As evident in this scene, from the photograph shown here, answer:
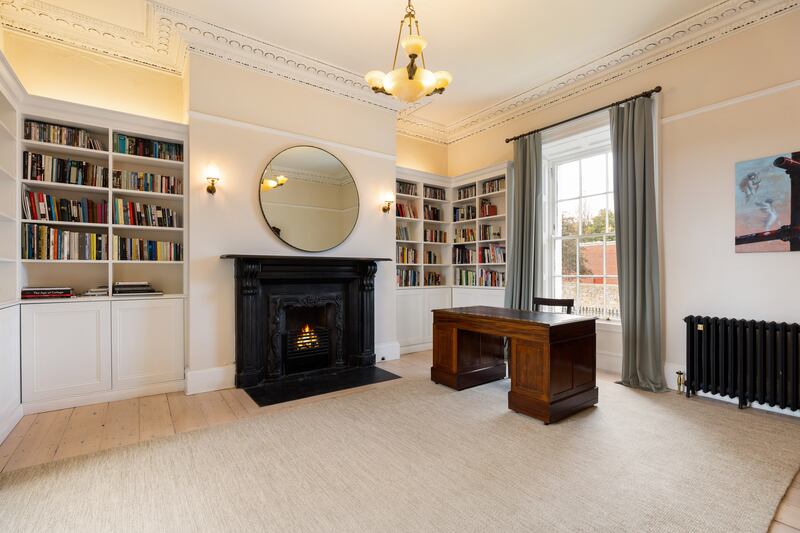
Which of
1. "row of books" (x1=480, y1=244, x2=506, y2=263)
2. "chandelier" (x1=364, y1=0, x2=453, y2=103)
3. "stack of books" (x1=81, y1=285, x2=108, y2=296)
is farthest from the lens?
"row of books" (x1=480, y1=244, x2=506, y2=263)

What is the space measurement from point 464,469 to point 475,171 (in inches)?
177

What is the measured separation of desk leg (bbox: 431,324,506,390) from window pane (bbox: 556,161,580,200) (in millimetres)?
2316

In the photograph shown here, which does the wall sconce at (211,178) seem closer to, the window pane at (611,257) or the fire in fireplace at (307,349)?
the fire in fireplace at (307,349)

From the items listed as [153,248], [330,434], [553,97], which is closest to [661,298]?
[553,97]

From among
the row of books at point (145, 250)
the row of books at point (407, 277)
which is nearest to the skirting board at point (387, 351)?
the row of books at point (407, 277)

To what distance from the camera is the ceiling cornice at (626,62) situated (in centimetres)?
337

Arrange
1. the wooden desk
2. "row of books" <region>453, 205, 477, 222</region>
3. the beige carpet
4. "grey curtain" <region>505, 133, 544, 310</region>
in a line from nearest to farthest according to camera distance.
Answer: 1. the beige carpet
2. the wooden desk
3. "grey curtain" <region>505, 133, 544, 310</region>
4. "row of books" <region>453, 205, 477, 222</region>

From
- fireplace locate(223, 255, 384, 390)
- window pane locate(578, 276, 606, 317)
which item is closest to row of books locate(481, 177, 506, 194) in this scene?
window pane locate(578, 276, 606, 317)

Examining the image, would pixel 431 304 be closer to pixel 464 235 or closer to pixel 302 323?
pixel 464 235

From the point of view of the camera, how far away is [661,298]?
394cm

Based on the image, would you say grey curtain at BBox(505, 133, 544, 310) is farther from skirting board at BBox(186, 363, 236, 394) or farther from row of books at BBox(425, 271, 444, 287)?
skirting board at BBox(186, 363, 236, 394)

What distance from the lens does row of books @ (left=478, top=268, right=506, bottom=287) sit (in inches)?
222

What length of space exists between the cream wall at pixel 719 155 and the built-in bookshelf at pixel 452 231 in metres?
2.09

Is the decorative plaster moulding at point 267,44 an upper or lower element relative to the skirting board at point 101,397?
upper
